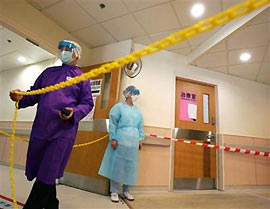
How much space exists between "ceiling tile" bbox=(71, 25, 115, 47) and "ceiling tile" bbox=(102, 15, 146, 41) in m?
0.11

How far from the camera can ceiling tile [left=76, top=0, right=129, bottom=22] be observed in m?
2.06

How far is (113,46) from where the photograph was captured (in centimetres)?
277

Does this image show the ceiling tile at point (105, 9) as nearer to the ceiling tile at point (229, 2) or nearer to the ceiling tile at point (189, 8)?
the ceiling tile at point (189, 8)

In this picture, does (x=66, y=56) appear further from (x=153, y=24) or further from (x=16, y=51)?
(x=16, y=51)

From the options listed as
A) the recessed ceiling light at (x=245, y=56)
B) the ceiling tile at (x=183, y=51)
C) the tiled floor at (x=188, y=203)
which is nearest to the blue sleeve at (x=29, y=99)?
the tiled floor at (x=188, y=203)

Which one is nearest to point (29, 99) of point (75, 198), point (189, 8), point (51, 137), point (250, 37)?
point (51, 137)

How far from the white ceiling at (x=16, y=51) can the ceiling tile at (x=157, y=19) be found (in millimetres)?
2115

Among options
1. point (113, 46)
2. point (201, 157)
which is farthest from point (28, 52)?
point (201, 157)

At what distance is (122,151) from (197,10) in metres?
1.81

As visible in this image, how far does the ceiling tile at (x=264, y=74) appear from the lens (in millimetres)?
3000

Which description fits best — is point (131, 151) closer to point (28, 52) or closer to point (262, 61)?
point (262, 61)

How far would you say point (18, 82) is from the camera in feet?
13.4

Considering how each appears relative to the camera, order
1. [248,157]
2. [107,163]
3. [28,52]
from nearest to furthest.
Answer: [107,163] → [248,157] → [28,52]

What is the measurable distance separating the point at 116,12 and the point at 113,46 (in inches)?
25.0
